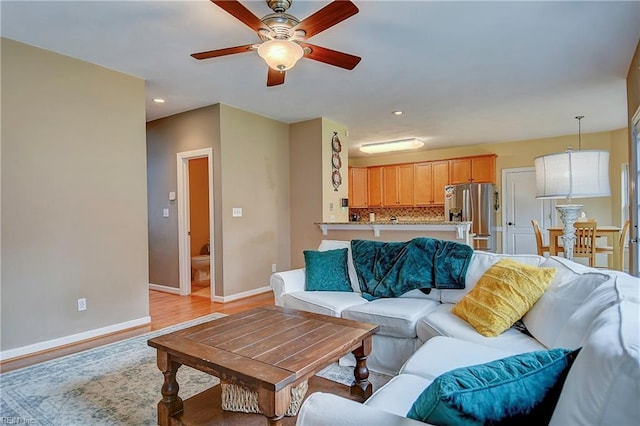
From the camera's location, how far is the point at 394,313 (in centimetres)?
245

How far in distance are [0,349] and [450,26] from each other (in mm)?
4287

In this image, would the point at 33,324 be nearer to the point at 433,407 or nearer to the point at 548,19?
the point at 433,407

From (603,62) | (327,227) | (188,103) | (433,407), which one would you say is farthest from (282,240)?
(433,407)

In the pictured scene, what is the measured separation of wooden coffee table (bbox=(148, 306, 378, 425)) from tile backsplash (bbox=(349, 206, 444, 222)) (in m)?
6.03

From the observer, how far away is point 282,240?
222 inches

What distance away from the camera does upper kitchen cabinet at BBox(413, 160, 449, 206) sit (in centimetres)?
741

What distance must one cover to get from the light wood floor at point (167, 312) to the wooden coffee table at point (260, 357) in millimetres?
1761

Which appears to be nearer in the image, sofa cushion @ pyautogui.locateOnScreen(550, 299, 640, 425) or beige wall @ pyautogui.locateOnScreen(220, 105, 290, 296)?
sofa cushion @ pyautogui.locateOnScreen(550, 299, 640, 425)

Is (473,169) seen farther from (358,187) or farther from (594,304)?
(594,304)

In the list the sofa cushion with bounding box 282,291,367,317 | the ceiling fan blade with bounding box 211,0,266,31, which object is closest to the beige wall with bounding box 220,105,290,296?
the sofa cushion with bounding box 282,291,367,317

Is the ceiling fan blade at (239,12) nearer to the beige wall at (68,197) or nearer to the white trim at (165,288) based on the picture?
the beige wall at (68,197)

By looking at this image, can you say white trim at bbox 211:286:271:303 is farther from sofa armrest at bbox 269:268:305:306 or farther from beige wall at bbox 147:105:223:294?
sofa armrest at bbox 269:268:305:306

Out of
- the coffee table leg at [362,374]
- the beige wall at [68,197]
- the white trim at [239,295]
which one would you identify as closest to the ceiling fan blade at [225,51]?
the beige wall at [68,197]

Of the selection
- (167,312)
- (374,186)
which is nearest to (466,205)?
(374,186)
